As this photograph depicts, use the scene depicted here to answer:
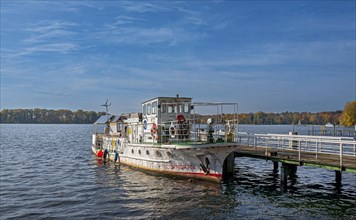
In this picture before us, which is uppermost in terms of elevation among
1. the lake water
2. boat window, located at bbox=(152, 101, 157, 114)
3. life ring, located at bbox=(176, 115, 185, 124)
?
boat window, located at bbox=(152, 101, 157, 114)

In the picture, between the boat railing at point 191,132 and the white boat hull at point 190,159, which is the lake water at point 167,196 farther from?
the boat railing at point 191,132

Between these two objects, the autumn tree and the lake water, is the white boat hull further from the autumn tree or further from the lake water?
the autumn tree

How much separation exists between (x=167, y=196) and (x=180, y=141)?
5267 mm

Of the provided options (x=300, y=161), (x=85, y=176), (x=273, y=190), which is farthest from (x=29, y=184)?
(x=300, y=161)

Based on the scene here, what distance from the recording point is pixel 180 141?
23781mm

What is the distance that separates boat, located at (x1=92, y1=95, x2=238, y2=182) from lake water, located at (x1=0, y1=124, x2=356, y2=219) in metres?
0.85

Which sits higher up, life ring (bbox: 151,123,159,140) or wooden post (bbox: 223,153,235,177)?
life ring (bbox: 151,123,159,140)

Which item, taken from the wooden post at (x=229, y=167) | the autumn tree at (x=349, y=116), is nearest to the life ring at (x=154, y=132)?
the wooden post at (x=229, y=167)

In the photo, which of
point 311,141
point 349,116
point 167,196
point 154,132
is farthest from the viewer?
point 349,116

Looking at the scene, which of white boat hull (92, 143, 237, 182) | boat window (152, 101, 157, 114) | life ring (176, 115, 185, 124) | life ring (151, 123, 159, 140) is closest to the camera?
white boat hull (92, 143, 237, 182)

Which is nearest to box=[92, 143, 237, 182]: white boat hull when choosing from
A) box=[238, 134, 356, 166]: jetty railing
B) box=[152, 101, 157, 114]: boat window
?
box=[152, 101, 157, 114]: boat window

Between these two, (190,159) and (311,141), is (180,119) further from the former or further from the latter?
(311,141)

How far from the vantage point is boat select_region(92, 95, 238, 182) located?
22.1 m

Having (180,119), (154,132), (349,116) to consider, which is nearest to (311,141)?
(180,119)
